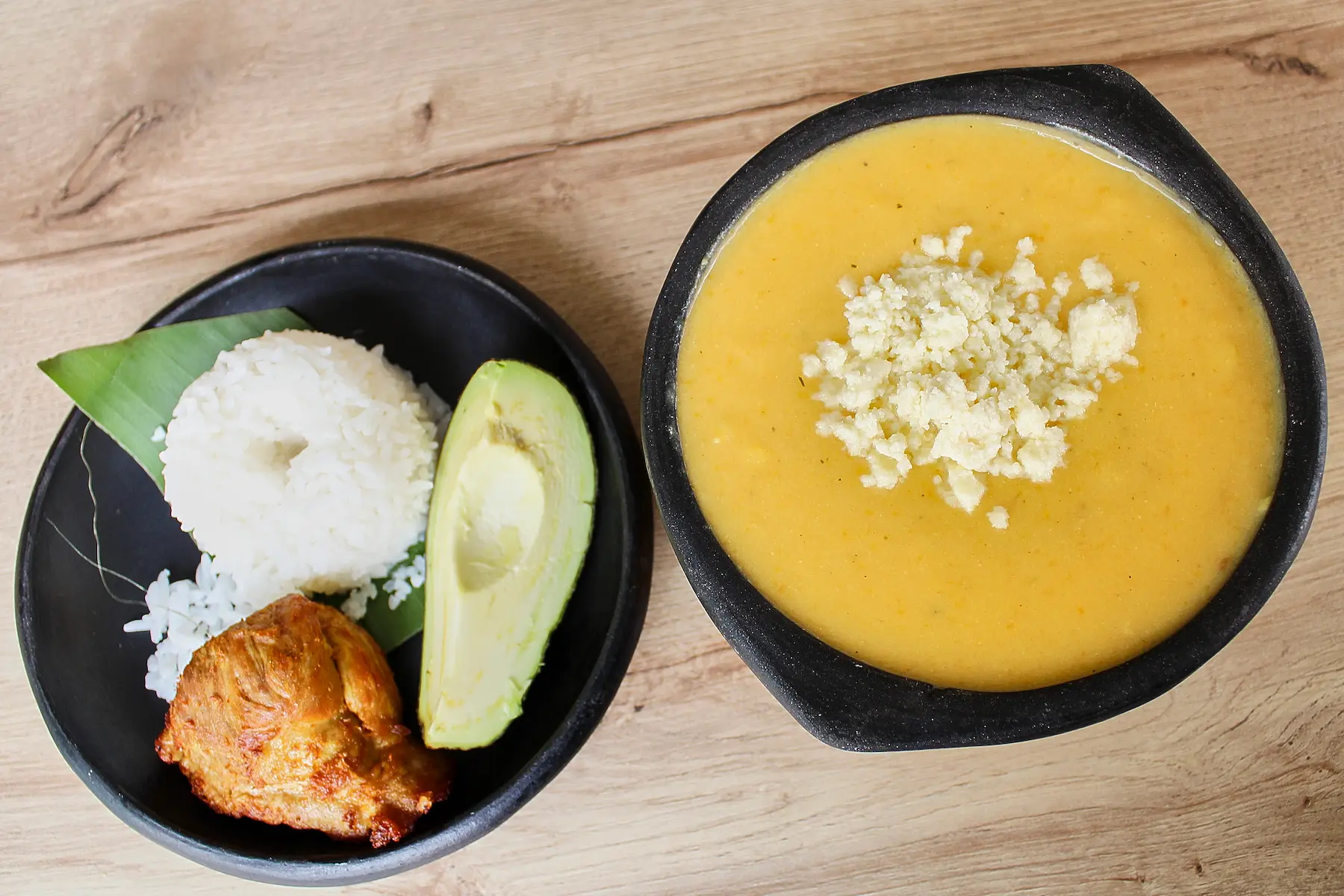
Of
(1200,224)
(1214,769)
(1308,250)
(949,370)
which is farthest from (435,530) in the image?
(1308,250)

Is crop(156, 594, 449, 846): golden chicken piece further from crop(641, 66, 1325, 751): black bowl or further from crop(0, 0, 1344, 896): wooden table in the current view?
crop(641, 66, 1325, 751): black bowl

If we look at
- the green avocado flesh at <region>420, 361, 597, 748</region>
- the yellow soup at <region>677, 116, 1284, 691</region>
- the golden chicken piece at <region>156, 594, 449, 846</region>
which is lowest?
the golden chicken piece at <region>156, 594, 449, 846</region>

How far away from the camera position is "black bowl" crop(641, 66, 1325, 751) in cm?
114

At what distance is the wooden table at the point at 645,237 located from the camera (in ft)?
5.16

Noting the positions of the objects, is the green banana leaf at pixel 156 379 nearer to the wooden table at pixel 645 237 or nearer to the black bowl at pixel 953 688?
the wooden table at pixel 645 237

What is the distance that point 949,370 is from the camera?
1.13 meters

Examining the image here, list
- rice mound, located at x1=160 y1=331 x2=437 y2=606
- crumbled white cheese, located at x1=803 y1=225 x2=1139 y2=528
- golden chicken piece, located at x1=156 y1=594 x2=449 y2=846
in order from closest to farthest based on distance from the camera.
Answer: crumbled white cheese, located at x1=803 y1=225 x2=1139 y2=528 < golden chicken piece, located at x1=156 y1=594 x2=449 y2=846 < rice mound, located at x1=160 y1=331 x2=437 y2=606

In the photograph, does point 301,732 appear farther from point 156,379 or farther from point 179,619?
point 156,379

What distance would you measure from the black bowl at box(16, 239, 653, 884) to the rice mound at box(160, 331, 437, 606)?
0.08 metres

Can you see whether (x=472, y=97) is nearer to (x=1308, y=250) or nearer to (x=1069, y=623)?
(x=1069, y=623)

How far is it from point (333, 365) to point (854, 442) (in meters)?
0.84

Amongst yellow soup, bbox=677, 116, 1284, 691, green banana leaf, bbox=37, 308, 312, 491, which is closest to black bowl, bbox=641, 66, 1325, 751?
yellow soup, bbox=677, 116, 1284, 691

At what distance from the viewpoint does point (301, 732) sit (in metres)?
1.41

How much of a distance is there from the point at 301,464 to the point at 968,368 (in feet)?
3.40
